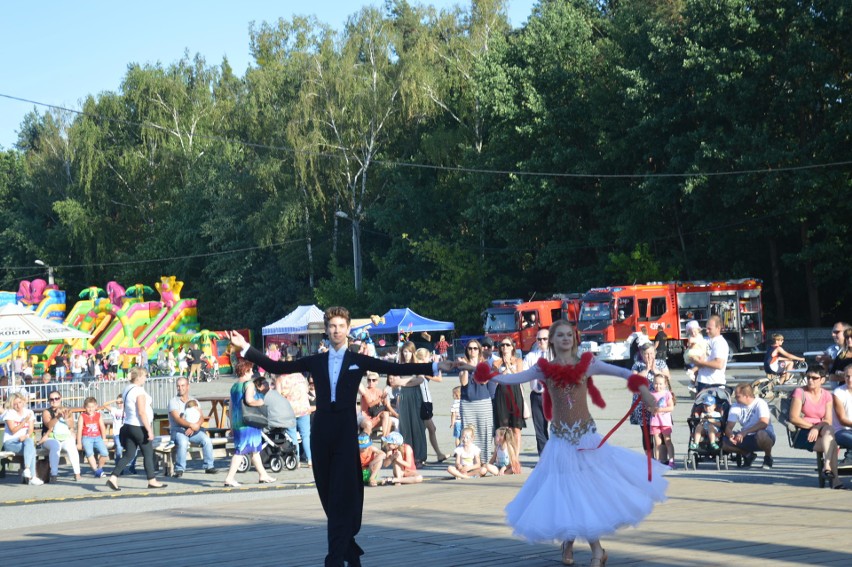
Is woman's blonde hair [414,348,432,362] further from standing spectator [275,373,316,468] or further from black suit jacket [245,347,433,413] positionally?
black suit jacket [245,347,433,413]

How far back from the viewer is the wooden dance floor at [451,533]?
846 centimetres

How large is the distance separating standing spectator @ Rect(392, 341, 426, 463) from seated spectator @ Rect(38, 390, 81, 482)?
518cm

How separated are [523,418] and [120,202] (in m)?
66.2

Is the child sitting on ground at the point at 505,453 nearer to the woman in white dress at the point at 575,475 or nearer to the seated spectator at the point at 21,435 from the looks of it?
the woman in white dress at the point at 575,475

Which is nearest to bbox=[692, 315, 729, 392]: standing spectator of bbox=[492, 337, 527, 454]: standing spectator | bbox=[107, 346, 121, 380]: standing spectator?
bbox=[492, 337, 527, 454]: standing spectator

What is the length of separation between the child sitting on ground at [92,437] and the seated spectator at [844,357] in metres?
10.9

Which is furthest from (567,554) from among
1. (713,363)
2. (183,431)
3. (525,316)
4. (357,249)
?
(357,249)

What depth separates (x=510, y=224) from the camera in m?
51.5

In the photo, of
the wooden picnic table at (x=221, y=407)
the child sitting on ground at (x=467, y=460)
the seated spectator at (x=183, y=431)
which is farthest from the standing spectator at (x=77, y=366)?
the child sitting on ground at (x=467, y=460)

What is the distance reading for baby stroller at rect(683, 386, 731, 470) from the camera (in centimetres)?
1405

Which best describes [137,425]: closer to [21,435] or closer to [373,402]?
[21,435]

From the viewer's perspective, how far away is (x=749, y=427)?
1377 centimetres

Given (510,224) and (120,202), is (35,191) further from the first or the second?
(510,224)

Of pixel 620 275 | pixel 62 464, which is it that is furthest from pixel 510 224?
pixel 62 464
